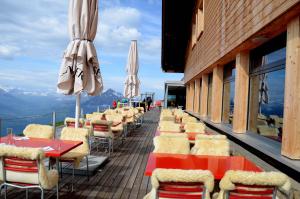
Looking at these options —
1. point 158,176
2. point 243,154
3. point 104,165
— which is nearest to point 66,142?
point 104,165

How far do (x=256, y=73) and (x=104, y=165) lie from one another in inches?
132

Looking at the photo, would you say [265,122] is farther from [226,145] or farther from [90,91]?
[90,91]

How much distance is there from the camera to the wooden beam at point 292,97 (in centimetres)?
327

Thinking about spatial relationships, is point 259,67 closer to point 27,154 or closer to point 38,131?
point 38,131

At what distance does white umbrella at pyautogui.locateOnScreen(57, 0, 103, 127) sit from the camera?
5.35m

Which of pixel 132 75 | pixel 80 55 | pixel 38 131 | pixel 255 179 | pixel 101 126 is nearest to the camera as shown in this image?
pixel 255 179

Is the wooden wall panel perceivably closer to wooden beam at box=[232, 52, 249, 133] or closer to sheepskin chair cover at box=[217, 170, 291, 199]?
wooden beam at box=[232, 52, 249, 133]

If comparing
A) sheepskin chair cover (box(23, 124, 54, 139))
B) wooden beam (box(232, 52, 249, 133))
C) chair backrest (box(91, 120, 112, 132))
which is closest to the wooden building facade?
wooden beam (box(232, 52, 249, 133))

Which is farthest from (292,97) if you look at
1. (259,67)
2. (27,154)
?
(27,154)

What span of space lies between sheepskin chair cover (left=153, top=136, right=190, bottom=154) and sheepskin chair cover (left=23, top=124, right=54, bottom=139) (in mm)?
1872

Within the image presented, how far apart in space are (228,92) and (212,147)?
13.8 feet

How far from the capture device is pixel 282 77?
4309 millimetres

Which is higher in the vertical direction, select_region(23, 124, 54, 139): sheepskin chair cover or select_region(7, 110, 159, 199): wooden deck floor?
select_region(23, 124, 54, 139): sheepskin chair cover

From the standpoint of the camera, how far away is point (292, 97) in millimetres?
3326
